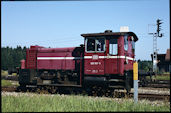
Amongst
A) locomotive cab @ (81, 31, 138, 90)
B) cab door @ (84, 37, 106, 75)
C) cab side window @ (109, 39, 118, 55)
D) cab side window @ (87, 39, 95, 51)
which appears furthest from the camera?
cab side window @ (87, 39, 95, 51)

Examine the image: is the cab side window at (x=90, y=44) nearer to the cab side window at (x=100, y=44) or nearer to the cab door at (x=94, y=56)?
the cab door at (x=94, y=56)

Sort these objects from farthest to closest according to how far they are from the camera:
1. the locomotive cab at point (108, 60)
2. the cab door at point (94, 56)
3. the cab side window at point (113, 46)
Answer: the cab door at point (94, 56) < the cab side window at point (113, 46) < the locomotive cab at point (108, 60)

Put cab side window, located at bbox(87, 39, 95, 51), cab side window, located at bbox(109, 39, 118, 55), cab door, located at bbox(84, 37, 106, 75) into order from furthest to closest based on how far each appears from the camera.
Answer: cab side window, located at bbox(87, 39, 95, 51) → cab door, located at bbox(84, 37, 106, 75) → cab side window, located at bbox(109, 39, 118, 55)

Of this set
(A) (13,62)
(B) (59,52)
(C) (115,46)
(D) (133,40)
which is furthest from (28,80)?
(A) (13,62)

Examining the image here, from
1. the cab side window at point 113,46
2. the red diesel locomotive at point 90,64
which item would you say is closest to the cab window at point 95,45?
the red diesel locomotive at point 90,64

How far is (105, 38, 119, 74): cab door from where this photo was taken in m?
10.3

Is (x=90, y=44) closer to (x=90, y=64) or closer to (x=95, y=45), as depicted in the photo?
(x=95, y=45)

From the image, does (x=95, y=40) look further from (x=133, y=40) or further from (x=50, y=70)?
(x=50, y=70)

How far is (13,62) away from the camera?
3329 inches

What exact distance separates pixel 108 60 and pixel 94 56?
2.53 feet

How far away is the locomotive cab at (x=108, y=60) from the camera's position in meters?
10.2

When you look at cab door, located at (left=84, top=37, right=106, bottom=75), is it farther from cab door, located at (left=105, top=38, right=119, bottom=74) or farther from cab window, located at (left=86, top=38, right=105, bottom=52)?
cab door, located at (left=105, top=38, right=119, bottom=74)

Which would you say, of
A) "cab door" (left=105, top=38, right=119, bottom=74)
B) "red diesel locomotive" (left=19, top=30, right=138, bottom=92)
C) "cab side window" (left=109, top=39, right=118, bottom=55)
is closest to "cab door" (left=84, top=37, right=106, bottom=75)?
"red diesel locomotive" (left=19, top=30, right=138, bottom=92)

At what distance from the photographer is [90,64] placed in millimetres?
10812
